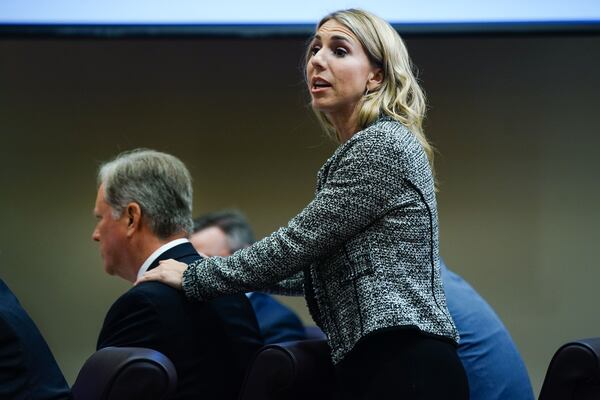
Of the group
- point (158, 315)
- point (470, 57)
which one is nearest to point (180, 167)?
point (158, 315)

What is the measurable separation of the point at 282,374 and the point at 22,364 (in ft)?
1.63

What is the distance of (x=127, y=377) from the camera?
1449mm

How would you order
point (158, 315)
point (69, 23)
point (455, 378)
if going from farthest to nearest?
point (69, 23)
point (158, 315)
point (455, 378)

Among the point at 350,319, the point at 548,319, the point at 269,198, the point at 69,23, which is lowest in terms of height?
the point at 548,319

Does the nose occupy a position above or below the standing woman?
above

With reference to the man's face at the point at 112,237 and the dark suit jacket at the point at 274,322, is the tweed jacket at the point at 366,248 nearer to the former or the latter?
the man's face at the point at 112,237

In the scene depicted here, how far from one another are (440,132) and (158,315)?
239 centimetres

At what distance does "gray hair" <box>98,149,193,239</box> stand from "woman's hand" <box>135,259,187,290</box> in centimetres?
17

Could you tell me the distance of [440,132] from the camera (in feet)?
12.8

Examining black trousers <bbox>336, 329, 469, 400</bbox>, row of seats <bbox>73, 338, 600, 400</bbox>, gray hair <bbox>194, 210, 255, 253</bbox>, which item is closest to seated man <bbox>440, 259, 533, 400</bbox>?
row of seats <bbox>73, 338, 600, 400</bbox>

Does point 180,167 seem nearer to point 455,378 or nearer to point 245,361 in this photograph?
point 245,361

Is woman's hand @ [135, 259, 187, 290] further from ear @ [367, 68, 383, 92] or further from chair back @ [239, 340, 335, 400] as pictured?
ear @ [367, 68, 383, 92]

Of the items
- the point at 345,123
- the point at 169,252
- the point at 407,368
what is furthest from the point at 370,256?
the point at 169,252

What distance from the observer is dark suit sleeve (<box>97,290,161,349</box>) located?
1.75 m
